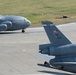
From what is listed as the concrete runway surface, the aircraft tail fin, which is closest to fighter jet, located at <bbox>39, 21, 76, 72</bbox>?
the aircraft tail fin

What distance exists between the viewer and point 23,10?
94.4 m

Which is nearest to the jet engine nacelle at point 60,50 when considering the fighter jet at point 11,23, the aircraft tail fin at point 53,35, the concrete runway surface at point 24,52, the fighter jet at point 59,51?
the fighter jet at point 59,51

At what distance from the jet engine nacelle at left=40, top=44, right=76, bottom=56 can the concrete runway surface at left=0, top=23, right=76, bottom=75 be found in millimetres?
2600

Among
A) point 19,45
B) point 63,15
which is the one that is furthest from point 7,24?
point 63,15

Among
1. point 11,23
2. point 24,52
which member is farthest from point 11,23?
point 24,52

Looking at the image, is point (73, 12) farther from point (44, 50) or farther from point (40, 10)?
point (44, 50)

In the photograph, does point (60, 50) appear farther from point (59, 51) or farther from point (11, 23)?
point (11, 23)

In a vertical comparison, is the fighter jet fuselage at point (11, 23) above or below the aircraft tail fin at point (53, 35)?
below

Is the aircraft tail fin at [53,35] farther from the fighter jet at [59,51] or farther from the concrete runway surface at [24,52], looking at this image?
the concrete runway surface at [24,52]

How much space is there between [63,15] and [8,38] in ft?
90.9

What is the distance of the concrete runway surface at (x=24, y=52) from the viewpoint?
3694 cm

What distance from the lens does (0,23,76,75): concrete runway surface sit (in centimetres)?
3694

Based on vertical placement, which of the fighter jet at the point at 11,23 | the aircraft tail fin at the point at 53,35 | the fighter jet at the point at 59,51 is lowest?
the fighter jet at the point at 11,23

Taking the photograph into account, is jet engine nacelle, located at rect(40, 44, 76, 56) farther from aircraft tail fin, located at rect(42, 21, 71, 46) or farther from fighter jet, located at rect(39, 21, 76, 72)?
aircraft tail fin, located at rect(42, 21, 71, 46)
